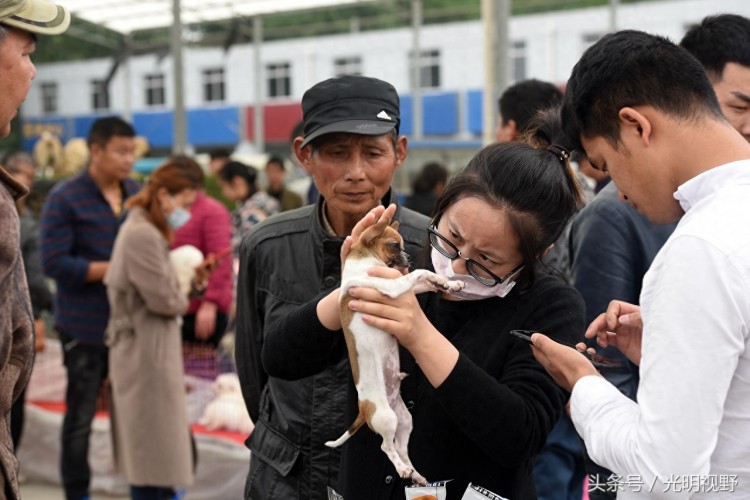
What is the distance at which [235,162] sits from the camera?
820cm

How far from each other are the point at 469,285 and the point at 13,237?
113 cm

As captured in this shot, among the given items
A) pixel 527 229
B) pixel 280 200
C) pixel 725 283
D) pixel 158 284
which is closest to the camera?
pixel 725 283

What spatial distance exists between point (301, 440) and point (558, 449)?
4.78 feet

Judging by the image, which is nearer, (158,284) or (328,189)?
(328,189)

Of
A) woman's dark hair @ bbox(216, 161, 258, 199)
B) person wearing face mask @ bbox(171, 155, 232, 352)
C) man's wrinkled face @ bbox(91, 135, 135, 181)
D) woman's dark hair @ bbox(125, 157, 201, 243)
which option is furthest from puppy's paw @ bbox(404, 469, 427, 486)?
woman's dark hair @ bbox(216, 161, 258, 199)

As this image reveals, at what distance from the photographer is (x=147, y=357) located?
186 inches

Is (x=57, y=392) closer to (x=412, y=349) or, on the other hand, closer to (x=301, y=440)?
(x=301, y=440)

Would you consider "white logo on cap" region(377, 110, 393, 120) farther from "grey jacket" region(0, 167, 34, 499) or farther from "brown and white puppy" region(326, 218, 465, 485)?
"grey jacket" region(0, 167, 34, 499)

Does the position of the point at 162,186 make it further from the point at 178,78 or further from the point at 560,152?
the point at 560,152

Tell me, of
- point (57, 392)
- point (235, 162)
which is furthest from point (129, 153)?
point (235, 162)

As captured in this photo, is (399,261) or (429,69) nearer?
(399,261)

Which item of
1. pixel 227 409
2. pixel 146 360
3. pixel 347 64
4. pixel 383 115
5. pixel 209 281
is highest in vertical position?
pixel 347 64

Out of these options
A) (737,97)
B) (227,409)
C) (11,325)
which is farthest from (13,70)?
(227,409)

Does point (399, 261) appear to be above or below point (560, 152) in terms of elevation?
below
